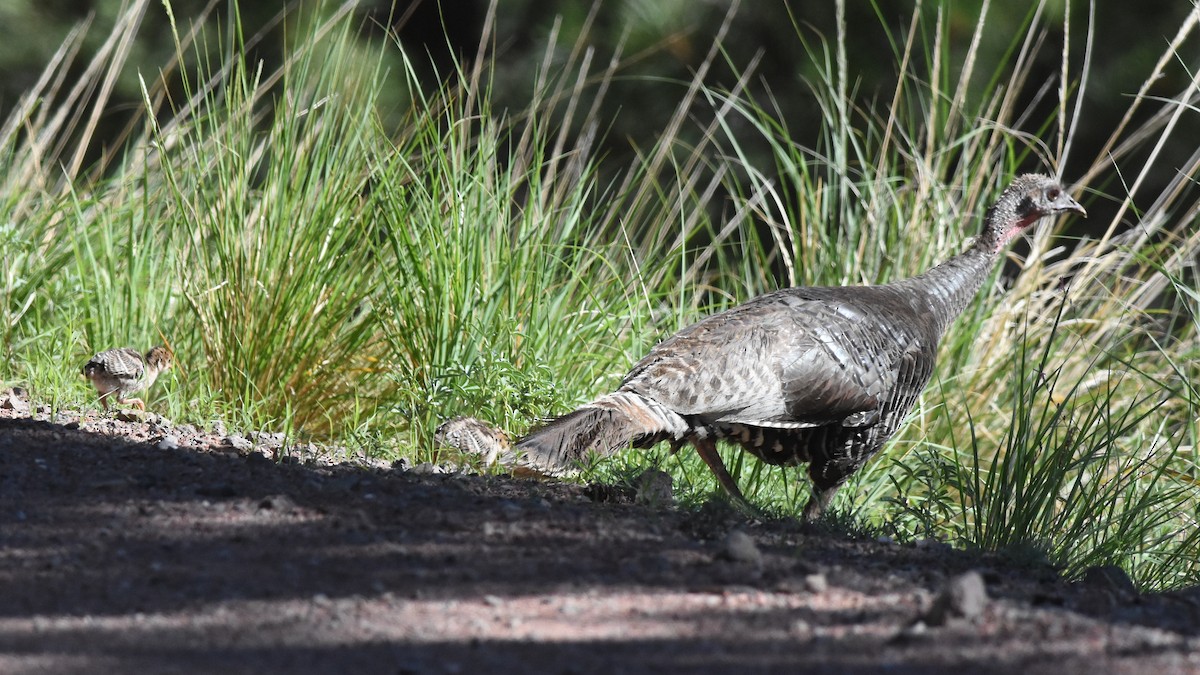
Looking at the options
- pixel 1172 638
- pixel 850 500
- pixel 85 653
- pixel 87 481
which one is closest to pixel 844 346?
pixel 850 500

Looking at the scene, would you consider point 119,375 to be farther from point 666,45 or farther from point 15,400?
point 666,45

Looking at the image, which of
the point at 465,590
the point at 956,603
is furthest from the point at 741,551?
the point at 465,590

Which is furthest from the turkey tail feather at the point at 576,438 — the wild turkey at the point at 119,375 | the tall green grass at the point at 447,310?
the wild turkey at the point at 119,375

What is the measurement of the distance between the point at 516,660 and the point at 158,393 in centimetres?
331

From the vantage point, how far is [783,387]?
456 cm

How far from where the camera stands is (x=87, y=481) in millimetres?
3266

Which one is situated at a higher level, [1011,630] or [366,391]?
[1011,630]

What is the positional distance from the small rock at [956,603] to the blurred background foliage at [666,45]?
20.9ft

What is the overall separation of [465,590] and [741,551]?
615 millimetres

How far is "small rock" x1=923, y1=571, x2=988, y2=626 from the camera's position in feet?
8.14

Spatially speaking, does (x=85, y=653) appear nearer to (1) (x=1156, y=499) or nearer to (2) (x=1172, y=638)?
(2) (x=1172, y=638)

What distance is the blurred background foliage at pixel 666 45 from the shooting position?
9.27 meters

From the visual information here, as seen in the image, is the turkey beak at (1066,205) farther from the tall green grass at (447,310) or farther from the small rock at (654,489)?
the small rock at (654,489)

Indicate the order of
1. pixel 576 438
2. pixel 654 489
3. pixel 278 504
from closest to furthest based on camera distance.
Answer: pixel 278 504 < pixel 654 489 < pixel 576 438
